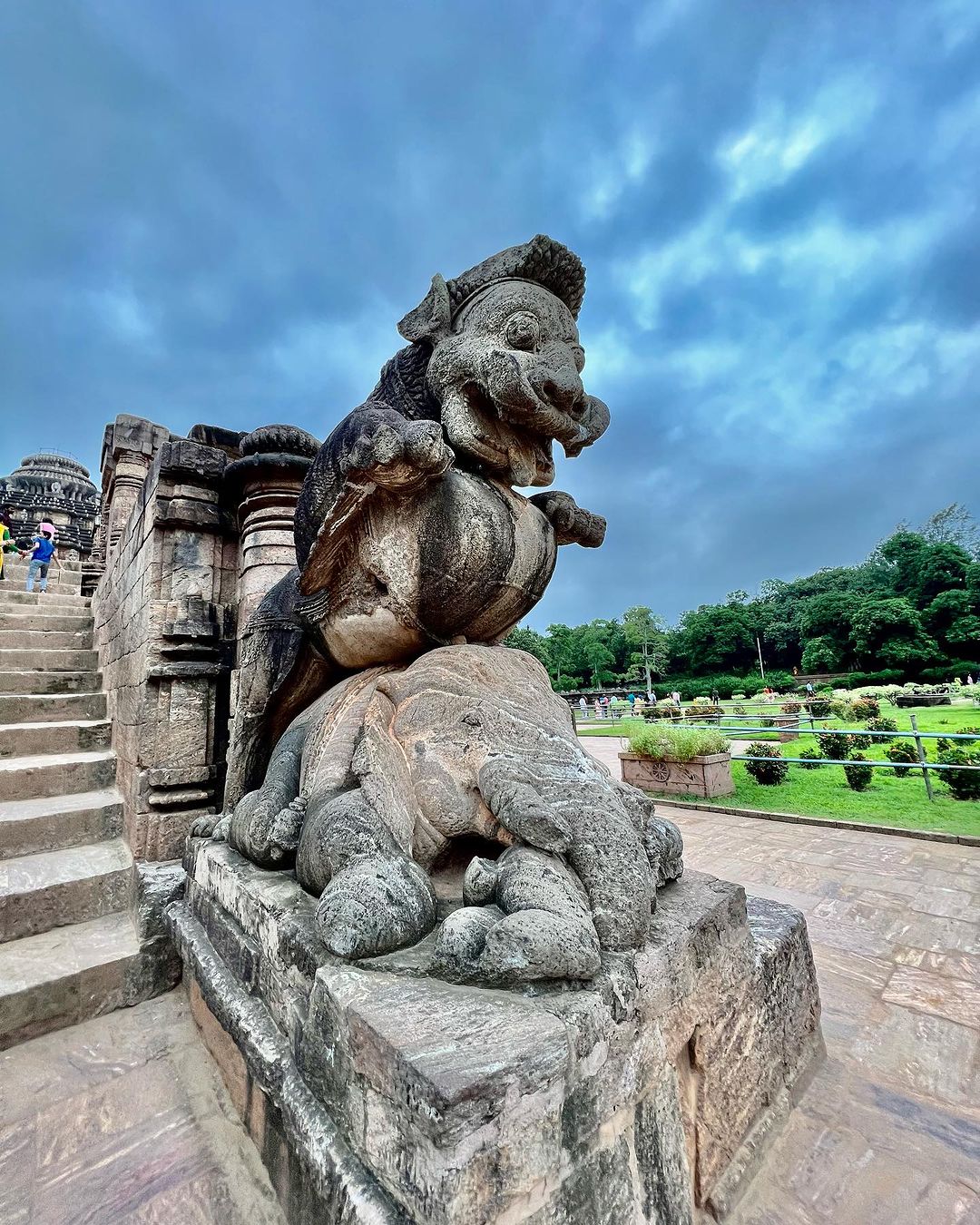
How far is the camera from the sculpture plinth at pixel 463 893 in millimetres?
870

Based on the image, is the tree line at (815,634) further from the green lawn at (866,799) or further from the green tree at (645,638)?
the green lawn at (866,799)

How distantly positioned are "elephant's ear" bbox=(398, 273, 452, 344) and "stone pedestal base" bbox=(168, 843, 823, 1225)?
1803mm

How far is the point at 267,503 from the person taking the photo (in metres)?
2.69

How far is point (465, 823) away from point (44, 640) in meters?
5.10

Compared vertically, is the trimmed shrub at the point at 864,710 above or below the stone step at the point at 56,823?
below

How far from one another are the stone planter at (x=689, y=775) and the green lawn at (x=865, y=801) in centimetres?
15

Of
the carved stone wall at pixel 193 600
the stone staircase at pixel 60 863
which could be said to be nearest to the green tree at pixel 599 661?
the stone staircase at pixel 60 863

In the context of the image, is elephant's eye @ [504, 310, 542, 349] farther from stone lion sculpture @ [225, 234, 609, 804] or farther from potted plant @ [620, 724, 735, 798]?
potted plant @ [620, 724, 735, 798]

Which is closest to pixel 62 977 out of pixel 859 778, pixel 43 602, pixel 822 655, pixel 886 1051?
pixel 886 1051

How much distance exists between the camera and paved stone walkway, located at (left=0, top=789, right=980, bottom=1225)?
4.17 feet

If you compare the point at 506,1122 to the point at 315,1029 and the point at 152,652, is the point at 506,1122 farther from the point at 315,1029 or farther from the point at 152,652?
the point at 152,652

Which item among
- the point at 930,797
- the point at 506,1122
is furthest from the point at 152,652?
the point at 930,797

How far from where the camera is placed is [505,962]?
1.00 meters

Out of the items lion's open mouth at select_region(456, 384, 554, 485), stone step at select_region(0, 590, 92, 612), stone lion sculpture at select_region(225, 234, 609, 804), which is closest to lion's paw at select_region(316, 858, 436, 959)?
stone lion sculpture at select_region(225, 234, 609, 804)
